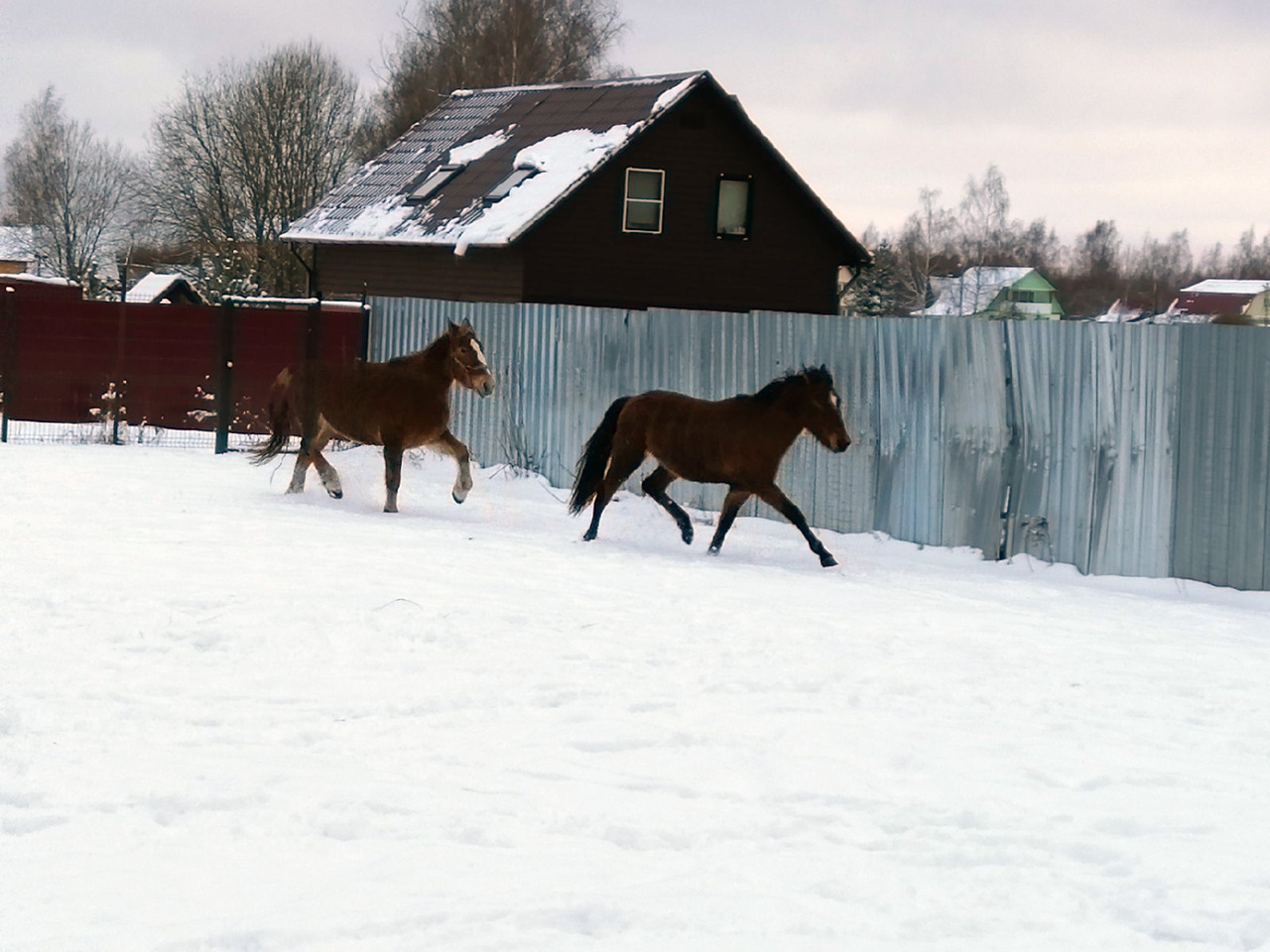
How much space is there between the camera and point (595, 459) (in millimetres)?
13469

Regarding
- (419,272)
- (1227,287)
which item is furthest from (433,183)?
(1227,287)

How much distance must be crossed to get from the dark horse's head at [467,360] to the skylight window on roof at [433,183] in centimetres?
1962

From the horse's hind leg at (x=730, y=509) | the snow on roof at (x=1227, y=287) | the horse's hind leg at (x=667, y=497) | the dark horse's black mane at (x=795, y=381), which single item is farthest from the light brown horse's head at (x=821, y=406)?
the snow on roof at (x=1227, y=287)


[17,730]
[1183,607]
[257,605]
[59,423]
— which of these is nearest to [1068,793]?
[17,730]

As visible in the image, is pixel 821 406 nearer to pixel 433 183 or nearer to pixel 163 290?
pixel 433 183

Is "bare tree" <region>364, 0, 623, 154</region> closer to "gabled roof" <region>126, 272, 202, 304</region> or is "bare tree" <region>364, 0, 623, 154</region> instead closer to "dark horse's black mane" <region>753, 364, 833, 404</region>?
"gabled roof" <region>126, 272, 202, 304</region>

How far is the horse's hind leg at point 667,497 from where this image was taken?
13.4 m

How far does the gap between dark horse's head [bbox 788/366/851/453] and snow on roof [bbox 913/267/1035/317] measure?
82900 millimetres

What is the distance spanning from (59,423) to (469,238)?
31.6 ft

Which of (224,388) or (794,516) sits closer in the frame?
(794,516)

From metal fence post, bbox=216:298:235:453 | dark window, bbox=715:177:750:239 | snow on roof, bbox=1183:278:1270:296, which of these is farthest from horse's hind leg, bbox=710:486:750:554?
snow on roof, bbox=1183:278:1270:296

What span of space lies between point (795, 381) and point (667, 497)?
1419mm

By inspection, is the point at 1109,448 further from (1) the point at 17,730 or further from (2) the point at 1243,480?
(1) the point at 17,730

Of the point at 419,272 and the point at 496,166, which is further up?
the point at 496,166
